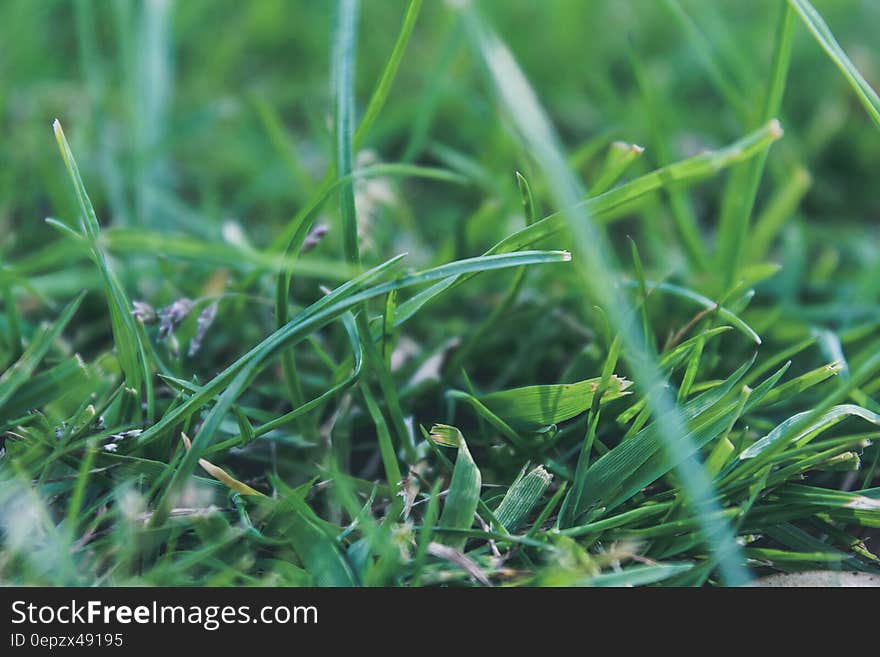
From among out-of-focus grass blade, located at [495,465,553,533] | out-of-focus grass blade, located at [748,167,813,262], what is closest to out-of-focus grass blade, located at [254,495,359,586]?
out-of-focus grass blade, located at [495,465,553,533]

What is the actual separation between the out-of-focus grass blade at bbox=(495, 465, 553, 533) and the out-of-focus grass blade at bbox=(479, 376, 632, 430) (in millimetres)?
53

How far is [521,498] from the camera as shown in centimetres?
65

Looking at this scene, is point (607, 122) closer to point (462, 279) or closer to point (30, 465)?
point (462, 279)

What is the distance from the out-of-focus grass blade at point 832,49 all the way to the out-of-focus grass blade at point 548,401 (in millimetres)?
337

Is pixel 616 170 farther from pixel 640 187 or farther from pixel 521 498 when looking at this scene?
pixel 521 498

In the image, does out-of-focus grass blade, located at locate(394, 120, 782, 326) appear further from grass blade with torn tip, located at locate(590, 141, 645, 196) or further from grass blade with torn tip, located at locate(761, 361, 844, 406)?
grass blade with torn tip, located at locate(761, 361, 844, 406)

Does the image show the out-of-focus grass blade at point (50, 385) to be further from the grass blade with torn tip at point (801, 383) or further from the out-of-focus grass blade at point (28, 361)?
the grass blade with torn tip at point (801, 383)

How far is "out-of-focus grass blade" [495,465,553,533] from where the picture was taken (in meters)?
0.65

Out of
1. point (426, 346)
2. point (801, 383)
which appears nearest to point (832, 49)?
point (801, 383)

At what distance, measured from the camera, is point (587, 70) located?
4.50 ft

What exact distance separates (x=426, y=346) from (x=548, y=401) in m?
0.23

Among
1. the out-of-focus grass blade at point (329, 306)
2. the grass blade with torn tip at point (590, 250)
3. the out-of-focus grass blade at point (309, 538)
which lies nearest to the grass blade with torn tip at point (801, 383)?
the grass blade with torn tip at point (590, 250)

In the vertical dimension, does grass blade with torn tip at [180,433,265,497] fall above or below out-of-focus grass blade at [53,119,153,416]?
below

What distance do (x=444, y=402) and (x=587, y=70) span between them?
0.86 metres
